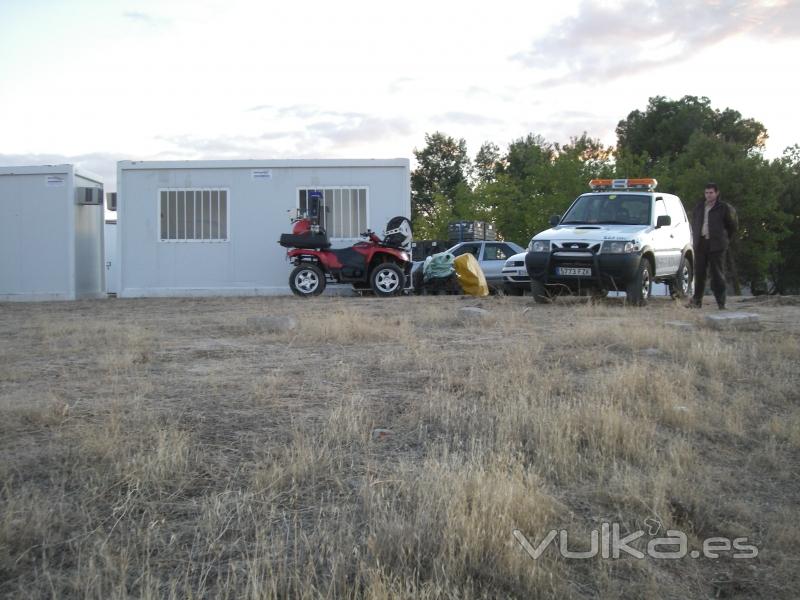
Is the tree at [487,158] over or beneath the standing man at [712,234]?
over

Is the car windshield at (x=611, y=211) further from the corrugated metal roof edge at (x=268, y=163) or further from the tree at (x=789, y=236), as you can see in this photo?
the tree at (x=789, y=236)

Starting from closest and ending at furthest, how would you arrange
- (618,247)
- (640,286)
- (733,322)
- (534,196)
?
(733,322)
(618,247)
(640,286)
(534,196)

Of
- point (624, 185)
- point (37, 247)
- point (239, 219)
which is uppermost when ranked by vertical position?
point (624, 185)

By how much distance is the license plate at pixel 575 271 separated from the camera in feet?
41.5

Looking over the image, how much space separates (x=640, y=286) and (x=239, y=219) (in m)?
9.89

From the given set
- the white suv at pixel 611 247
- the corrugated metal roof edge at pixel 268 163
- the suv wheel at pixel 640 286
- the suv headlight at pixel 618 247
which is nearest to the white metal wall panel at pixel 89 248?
the corrugated metal roof edge at pixel 268 163

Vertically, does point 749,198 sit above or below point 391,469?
above

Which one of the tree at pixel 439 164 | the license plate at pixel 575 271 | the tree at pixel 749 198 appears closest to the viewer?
the license plate at pixel 575 271

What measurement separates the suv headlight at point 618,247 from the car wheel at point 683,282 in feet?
8.88

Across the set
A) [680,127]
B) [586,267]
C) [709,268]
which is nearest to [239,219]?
[586,267]

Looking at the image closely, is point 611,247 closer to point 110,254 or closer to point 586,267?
point 586,267

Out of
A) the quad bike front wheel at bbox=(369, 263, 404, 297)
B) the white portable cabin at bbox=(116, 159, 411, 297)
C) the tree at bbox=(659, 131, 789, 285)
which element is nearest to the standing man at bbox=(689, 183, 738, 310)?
the quad bike front wheel at bbox=(369, 263, 404, 297)

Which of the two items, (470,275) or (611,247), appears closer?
(611,247)

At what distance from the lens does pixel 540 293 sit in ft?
44.2
